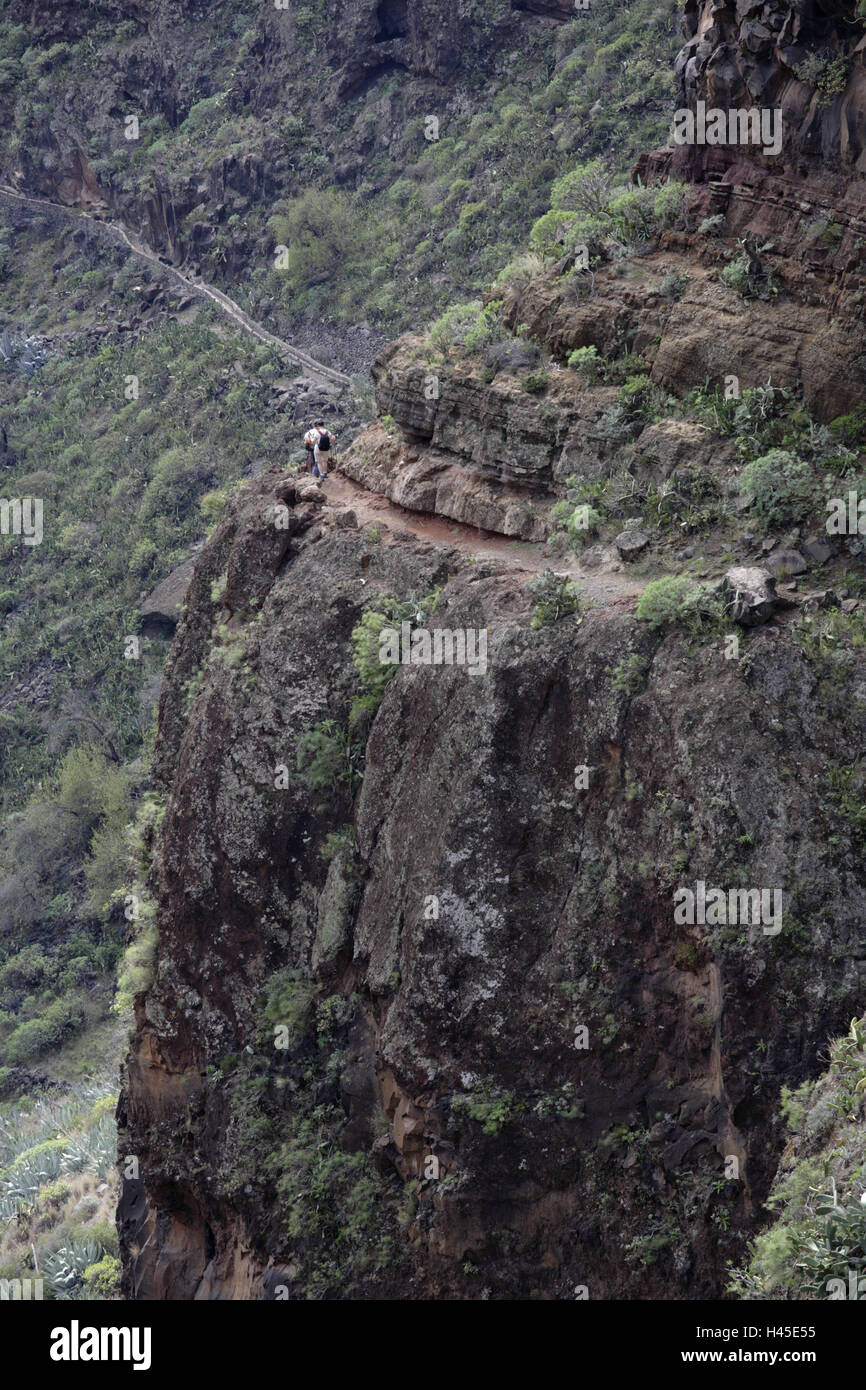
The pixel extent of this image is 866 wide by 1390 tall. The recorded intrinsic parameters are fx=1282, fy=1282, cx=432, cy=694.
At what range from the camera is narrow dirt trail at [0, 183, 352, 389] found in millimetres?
53094

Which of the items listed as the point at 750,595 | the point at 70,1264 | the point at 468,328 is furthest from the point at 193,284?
the point at 750,595

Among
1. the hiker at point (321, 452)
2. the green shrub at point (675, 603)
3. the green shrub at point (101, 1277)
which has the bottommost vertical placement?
the green shrub at point (101, 1277)

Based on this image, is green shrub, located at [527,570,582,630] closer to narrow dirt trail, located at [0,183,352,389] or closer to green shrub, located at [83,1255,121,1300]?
green shrub, located at [83,1255,121,1300]

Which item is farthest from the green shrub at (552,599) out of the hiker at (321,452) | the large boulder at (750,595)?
the hiker at (321,452)

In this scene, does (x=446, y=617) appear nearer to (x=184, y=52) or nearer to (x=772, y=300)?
(x=772, y=300)

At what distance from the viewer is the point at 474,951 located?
1335cm

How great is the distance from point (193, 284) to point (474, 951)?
5402cm

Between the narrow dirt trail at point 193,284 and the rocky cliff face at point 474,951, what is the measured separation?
36.9 m

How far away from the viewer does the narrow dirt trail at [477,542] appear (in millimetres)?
14117

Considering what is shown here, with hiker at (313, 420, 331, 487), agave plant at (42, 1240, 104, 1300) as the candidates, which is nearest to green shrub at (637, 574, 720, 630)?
hiker at (313, 420, 331, 487)

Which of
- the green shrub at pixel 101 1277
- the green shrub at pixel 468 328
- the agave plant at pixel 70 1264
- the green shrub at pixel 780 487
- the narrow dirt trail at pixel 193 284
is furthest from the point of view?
the narrow dirt trail at pixel 193 284

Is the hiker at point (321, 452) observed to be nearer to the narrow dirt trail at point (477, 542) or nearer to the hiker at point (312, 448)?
the hiker at point (312, 448)

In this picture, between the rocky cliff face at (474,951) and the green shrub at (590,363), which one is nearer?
the rocky cliff face at (474,951)

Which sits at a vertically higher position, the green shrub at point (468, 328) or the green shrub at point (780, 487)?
the green shrub at point (468, 328)
